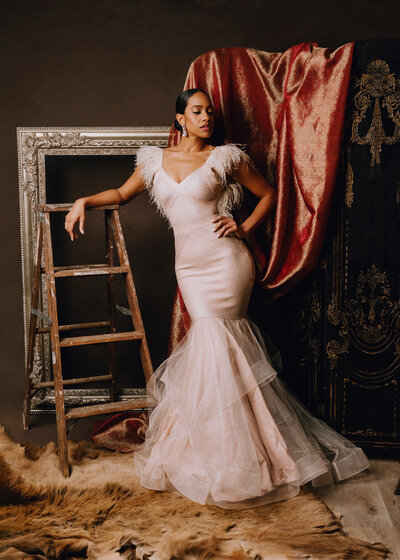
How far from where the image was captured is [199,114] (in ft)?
8.65

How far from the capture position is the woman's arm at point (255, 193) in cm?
271

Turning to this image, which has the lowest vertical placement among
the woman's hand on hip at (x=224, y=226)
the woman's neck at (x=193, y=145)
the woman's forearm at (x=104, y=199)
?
the woman's hand on hip at (x=224, y=226)

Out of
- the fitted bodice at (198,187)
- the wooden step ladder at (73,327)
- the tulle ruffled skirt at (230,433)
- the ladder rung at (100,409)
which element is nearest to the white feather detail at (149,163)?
the fitted bodice at (198,187)

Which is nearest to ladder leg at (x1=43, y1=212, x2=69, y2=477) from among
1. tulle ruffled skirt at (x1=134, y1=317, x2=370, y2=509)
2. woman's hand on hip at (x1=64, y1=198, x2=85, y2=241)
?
woman's hand on hip at (x1=64, y1=198, x2=85, y2=241)

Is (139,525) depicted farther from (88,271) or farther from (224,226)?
(224,226)

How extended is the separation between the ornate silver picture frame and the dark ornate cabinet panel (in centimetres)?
127

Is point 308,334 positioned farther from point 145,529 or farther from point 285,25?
point 285,25

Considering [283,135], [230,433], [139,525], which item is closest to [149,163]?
[283,135]

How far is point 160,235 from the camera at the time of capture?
3.68 m

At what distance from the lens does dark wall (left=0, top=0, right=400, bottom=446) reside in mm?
3359

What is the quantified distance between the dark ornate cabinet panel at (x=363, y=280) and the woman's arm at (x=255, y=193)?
13.6 inches

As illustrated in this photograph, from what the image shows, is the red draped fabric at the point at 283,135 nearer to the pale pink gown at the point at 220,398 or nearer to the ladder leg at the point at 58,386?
the pale pink gown at the point at 220,398

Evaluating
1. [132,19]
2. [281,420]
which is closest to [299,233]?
[281,420]

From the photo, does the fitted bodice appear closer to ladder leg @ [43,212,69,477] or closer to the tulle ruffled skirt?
the tulle ruffled skirt
